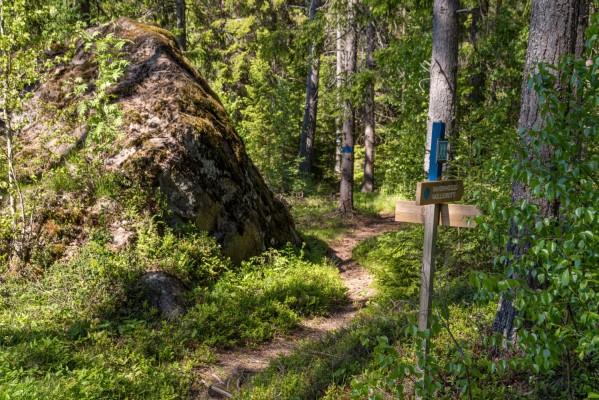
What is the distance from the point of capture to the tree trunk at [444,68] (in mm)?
7133

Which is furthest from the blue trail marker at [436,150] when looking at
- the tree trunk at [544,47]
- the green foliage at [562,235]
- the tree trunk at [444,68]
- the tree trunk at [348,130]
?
the tree trunk at [348,130]

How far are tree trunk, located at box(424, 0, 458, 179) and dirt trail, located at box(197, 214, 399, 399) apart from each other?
2920mm

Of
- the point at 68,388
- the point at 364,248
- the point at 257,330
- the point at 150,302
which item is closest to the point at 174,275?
the point at 150,302

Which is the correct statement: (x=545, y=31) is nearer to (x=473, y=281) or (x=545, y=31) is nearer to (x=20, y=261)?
(x=473, y=281)

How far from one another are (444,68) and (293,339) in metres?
4.58

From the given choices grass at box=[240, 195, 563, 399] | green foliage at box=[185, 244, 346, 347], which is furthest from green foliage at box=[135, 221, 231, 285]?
grass at box=[240, 195, 563, 399]

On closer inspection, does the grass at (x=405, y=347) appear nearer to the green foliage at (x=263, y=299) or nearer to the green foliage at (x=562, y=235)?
the green foliage at (x=562, y=235)

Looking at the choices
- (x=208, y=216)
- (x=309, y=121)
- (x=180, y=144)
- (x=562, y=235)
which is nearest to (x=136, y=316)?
(x=208, y=216)

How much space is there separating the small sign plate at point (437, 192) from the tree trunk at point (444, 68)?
10.3ft

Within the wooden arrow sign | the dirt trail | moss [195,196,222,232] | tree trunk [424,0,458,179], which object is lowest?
the dirt trail

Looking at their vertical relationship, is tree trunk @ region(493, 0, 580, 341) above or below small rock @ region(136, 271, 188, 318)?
above

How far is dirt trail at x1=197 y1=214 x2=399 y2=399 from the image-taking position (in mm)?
5586

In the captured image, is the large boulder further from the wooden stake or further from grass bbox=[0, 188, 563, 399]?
the wooden stake

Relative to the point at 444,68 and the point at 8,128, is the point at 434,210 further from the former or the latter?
the point at 8,128
